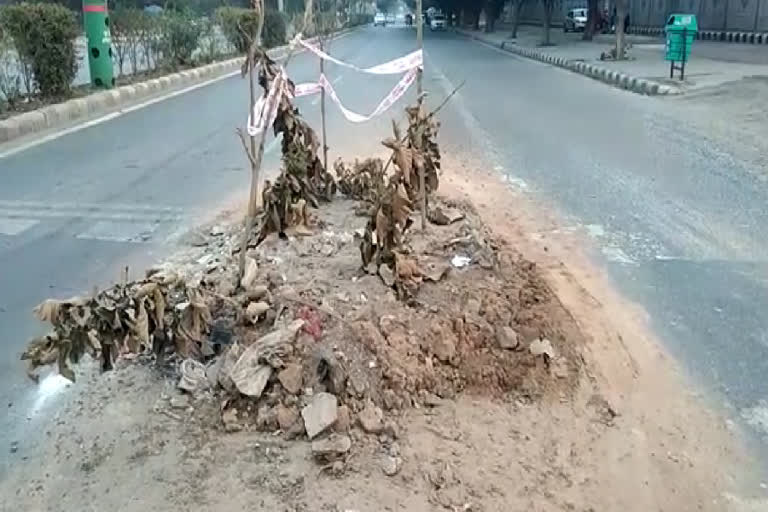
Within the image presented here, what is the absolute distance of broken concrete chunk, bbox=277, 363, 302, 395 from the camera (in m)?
3.49

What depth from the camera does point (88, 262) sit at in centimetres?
578

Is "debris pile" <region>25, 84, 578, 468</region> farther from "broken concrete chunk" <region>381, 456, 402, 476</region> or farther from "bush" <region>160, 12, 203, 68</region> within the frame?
"bush" <region>160, 12, 203, 68</region>

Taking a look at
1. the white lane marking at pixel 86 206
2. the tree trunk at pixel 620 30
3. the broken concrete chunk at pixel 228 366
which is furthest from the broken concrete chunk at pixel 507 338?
the tree trunk at pixel 620 30

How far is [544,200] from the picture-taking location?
765 centimetres

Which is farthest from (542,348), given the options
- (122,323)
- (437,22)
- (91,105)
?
(437,22)

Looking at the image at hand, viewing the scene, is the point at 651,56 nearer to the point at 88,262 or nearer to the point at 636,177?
the point at 636,177

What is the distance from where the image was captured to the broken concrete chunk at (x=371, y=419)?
3.36 m

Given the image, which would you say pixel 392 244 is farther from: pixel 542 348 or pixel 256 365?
pixel 256 365

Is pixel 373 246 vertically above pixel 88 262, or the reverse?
pixel 373 246

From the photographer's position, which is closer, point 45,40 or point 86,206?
point 86,206

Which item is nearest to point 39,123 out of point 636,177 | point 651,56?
point 636,177

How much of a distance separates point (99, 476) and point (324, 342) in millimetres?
1067

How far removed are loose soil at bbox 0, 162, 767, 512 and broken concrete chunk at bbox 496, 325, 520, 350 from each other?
0.03 metres

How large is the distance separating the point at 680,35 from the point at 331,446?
55.2ft
